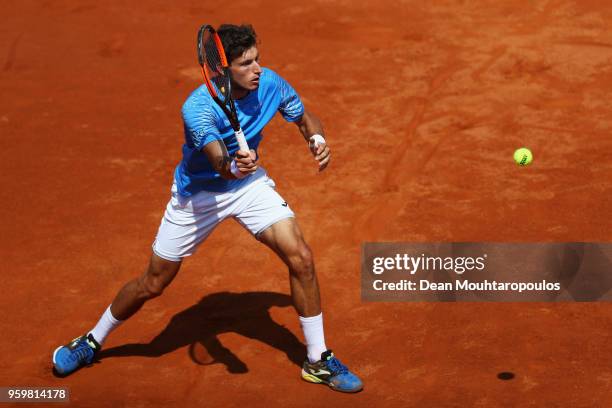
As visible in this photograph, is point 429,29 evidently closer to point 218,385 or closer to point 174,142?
point 174,142

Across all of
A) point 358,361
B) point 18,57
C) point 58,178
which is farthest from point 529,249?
point 18,57

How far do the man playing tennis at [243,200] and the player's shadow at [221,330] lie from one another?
0.46 m

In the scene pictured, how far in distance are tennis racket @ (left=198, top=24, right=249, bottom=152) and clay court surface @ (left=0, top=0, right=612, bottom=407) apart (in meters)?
1.91

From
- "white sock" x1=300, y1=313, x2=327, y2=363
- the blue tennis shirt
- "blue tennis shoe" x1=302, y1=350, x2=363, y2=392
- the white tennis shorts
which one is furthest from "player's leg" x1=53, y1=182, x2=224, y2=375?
"blue tennis shoe" x1=302, y1=350, x2=363, y2=392

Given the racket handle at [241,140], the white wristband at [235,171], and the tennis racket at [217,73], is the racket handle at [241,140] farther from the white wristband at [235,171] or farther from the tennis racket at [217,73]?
the white wristband at [235,171]

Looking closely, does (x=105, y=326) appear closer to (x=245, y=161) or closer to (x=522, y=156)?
(x=245, y=161)

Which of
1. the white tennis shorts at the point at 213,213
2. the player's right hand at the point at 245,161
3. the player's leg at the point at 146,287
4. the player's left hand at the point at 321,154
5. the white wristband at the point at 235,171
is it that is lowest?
the player's leg at the point at 146,287

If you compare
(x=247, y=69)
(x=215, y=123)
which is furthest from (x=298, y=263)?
(x=247, y=69)

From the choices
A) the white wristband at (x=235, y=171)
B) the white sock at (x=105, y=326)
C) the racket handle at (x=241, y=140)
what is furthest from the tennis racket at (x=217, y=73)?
the white sock at (x=105, y=326)

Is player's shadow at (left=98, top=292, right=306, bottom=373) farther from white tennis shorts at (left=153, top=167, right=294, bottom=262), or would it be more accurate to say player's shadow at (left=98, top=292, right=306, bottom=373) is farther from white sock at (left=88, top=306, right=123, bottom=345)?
white tennis shorts at (left=153, top=167, right=294, bottom=262)

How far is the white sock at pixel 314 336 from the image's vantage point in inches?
294

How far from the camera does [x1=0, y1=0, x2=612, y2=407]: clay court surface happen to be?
771 cm

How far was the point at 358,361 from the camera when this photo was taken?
7.81 metres

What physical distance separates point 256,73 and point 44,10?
8.07 meters
